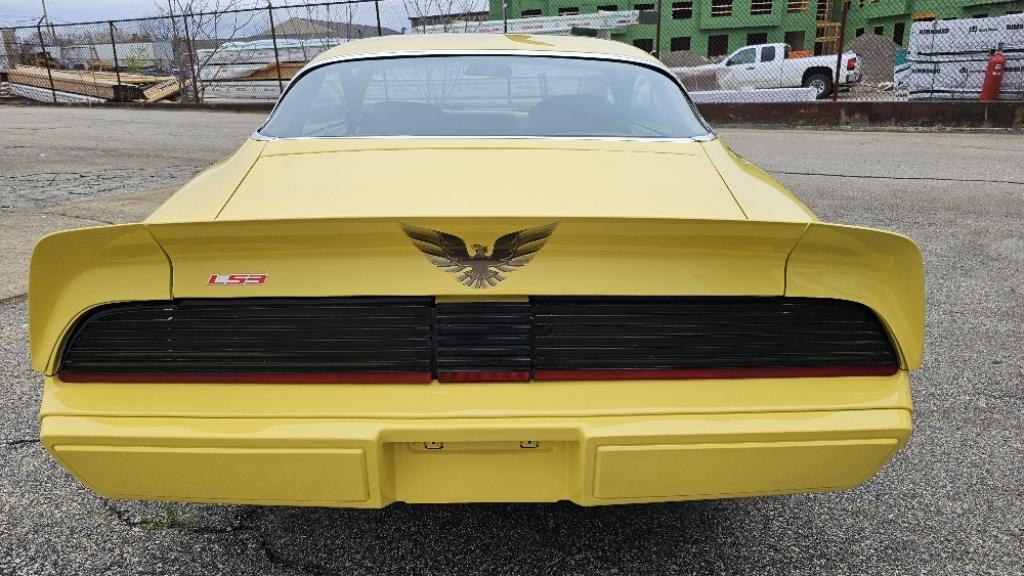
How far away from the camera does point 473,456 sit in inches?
70.0

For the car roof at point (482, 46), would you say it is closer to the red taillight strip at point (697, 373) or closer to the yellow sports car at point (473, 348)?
the yellow sports car at point (473, 348)

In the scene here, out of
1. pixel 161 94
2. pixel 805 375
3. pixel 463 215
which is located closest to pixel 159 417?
pixel 463 215

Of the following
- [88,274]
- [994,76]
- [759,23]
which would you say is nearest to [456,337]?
[88,274]

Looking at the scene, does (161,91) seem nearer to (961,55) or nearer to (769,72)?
(769,72)

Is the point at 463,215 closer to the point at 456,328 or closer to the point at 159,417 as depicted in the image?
the point at 456,328

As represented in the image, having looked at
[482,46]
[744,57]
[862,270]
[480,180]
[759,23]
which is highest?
[759,23]

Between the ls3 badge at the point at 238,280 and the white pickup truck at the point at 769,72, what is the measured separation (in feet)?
67.3

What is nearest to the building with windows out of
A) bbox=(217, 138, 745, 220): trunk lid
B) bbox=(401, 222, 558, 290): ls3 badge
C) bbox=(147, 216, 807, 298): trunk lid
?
bbox=(217, 138, 745, 220): trunk lid

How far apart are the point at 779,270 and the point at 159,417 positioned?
151 cm

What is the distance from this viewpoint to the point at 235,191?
6.53 ft

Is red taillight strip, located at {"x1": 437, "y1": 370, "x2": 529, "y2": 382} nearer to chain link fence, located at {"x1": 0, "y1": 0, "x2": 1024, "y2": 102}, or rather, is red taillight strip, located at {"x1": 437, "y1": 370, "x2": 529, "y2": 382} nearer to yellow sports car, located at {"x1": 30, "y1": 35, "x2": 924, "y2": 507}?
yellow sports car, located at {"x1": 30, "y1": 35, "x2": 924, "y2": 507}

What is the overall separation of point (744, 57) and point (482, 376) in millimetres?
21684


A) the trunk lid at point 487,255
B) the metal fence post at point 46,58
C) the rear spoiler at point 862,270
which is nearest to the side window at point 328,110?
the trunk lid at point 487,255

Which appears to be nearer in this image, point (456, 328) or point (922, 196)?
point (456, 328)
